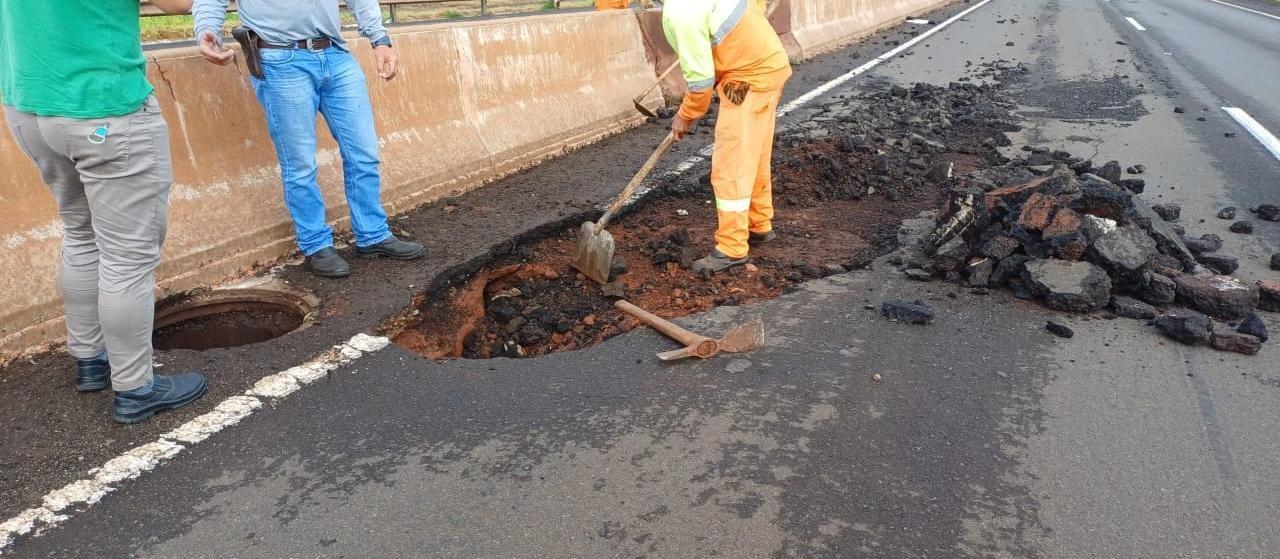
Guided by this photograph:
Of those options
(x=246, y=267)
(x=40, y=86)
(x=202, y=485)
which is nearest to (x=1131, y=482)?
(x=202, y=485)

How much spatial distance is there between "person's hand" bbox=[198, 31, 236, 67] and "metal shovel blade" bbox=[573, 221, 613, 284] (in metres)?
1.99

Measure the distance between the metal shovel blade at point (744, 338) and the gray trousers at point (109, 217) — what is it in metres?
2.26

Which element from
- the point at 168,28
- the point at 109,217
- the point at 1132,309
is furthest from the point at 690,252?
the point at 168,28

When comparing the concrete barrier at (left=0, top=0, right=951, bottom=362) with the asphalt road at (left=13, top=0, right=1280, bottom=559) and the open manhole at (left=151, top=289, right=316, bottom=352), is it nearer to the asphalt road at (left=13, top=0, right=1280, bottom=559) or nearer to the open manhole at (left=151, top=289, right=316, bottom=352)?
the open manhole at (left=151, top=289, right=316, bottom=352)

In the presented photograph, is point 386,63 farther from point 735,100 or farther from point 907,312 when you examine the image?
point 907,312

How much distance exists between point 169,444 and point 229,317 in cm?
135

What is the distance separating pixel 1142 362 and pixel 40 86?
435 cm

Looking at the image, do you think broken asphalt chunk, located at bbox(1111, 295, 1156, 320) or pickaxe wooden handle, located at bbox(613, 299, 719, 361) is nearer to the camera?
pickaxe wooden handle, located at bbox(613, 299, 719, 361)

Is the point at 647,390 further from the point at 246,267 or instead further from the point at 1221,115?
the point at 1221,115

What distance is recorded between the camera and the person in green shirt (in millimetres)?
2602

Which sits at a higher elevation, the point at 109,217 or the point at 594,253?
the point at 109,217

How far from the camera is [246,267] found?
13.8 ft

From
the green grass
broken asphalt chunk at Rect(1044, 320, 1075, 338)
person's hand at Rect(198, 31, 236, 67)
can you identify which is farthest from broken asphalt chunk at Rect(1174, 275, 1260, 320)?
the green grass

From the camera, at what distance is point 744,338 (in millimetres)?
3465
